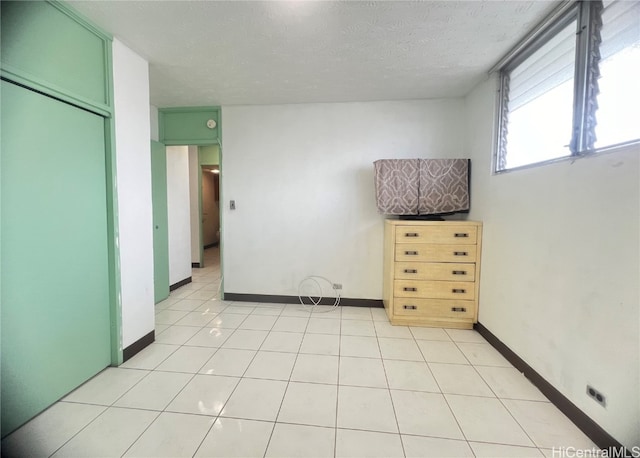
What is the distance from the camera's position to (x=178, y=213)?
4.13m

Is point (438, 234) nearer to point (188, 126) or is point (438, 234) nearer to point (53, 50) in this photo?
point (53, 50)

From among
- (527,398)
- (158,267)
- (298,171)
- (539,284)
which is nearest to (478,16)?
(539,284)

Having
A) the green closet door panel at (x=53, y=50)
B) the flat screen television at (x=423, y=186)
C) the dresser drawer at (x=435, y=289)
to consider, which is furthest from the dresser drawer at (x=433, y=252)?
the green closet door panel at (x=53, y=50)

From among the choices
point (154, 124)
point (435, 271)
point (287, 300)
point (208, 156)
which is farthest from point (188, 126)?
point (435, 271)

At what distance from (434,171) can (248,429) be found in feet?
9.44

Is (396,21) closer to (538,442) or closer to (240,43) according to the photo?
(240,43)

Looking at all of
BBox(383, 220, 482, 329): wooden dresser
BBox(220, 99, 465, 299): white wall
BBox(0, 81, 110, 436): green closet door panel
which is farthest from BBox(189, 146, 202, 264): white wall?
BBox(383, 220, 482, 329): wooden dresser

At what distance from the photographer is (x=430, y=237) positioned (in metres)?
2.76

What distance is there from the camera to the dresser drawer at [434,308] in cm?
277

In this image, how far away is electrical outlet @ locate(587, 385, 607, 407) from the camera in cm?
137

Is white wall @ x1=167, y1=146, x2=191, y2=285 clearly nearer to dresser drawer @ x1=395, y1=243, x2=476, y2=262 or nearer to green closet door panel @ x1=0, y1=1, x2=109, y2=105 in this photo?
green closet door panel @ x1=0, y1=1, x2=109, y2=105

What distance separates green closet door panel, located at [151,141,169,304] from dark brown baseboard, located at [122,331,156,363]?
1.21 m
